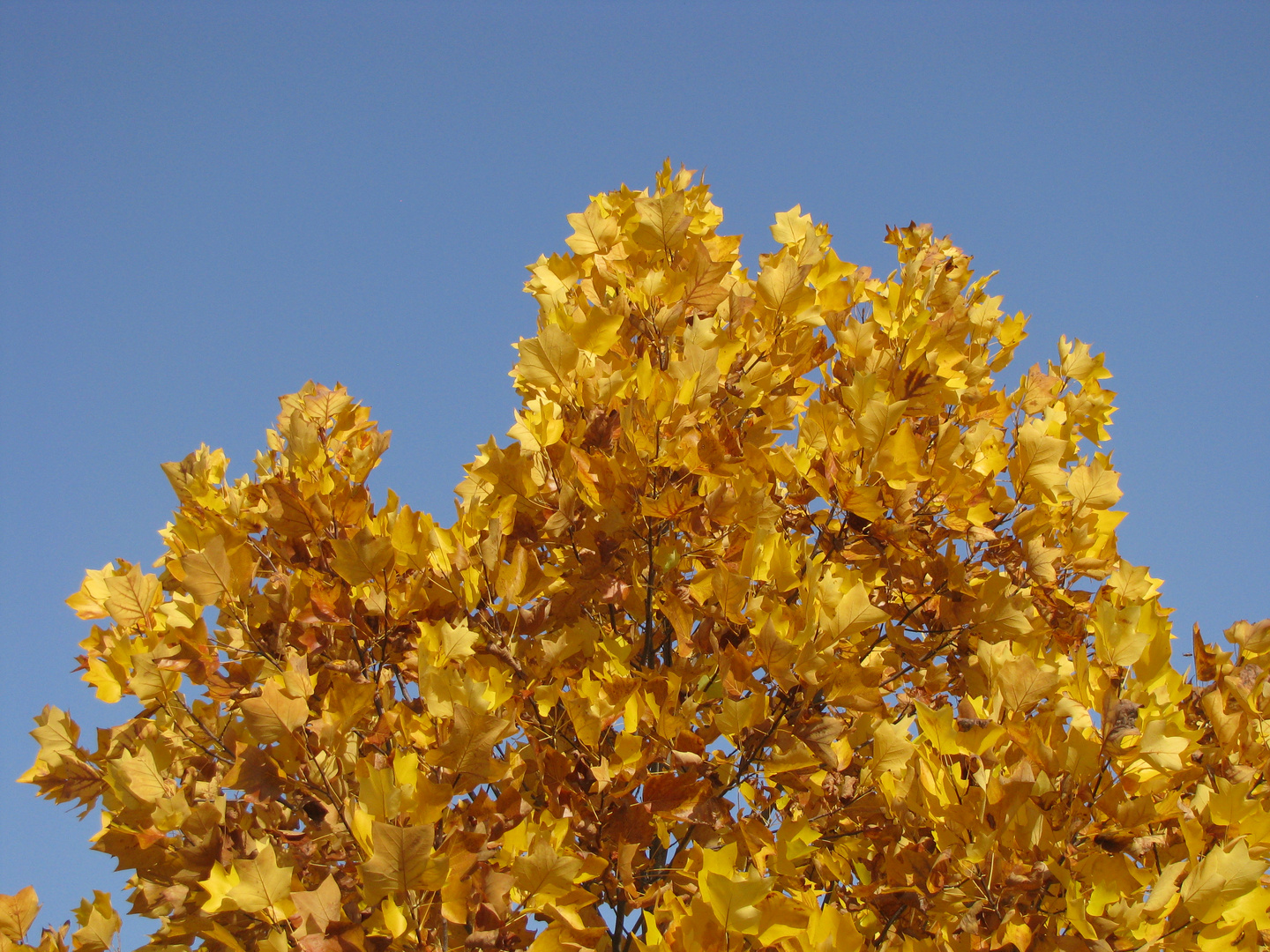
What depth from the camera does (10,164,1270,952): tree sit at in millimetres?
1945

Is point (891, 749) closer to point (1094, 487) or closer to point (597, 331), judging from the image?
point (1094, 487)

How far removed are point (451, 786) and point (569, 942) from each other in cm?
42

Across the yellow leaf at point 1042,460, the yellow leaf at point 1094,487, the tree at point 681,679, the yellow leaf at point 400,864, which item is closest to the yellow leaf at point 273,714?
the tree at point 681,679

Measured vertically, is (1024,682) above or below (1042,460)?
below

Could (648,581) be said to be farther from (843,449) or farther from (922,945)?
(922,945)

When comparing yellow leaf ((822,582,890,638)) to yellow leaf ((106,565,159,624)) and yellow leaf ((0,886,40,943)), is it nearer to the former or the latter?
yellow leaf ((106,565,159,624))

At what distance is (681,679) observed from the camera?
2.30m

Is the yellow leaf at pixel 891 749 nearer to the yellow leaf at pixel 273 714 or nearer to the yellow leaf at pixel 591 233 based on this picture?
the yellow leaf at pixel 273 714

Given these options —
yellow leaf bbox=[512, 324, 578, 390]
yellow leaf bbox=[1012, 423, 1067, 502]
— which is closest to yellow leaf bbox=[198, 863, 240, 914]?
yellow leaf bbox=[512, 324, 578, 390]

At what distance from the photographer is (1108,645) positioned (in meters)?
2.19

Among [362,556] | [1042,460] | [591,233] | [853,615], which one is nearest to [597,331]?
[591,233]

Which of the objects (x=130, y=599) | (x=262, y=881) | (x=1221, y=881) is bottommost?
(x=1221, y=881)

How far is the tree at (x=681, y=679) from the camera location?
195cm

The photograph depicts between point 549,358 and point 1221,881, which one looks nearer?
point 1221,881
